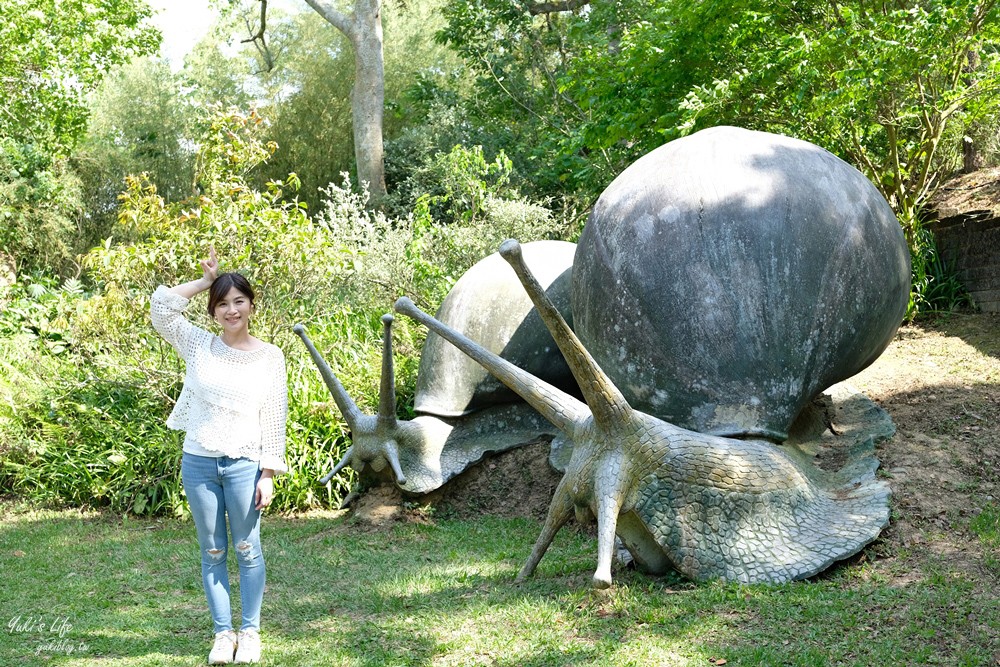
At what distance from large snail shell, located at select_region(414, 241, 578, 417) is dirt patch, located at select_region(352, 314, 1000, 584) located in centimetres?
48

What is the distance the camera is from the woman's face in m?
4.08

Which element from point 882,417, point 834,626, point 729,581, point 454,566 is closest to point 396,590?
point 454,566

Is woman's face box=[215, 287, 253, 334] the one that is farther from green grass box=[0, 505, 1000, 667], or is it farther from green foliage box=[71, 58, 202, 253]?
green foliage box=[71, 58, 202, 253]

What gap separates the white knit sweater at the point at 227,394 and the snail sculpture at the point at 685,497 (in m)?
0.72

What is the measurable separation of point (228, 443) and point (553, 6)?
1614 centimetres

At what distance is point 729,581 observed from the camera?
14.0 ft

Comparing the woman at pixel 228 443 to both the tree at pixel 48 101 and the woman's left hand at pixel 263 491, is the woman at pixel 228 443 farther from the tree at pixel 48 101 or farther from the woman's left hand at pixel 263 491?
the tree at pixel 48 101

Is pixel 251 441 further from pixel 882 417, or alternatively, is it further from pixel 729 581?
pixel 882 417

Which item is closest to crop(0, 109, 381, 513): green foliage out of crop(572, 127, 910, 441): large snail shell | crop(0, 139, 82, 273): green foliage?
crop(572, 127, 910, 441): large snail shell

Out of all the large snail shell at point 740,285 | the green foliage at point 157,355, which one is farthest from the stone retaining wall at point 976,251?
the green foliage at point 157,355

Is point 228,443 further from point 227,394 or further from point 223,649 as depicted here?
point 223,649

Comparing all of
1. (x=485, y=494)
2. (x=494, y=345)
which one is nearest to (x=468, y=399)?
(x=494, y=345)

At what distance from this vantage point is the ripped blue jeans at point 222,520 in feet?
13.1

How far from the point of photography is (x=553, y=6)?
60.3 feet
